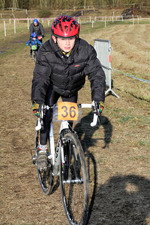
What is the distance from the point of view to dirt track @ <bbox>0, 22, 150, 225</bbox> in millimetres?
4086

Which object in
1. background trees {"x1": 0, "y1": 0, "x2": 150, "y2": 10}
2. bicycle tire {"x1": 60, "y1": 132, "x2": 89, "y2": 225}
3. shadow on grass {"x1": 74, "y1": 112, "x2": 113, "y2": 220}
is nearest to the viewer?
bicycle tire {"x1": 60, "y1": 132, "x2": 89, "y2": 225}

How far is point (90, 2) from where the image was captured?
255 ft

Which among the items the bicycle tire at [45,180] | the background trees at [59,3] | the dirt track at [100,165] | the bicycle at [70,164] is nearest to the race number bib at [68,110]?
the bicycle at [70,164]

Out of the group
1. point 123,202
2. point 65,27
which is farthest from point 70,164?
point 65,27

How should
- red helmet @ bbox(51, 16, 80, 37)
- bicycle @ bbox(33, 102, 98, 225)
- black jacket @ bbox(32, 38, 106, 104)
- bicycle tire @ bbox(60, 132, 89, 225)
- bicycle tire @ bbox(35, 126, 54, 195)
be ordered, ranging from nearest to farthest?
bicycle tire @ bbox(60, 132, 89, 225), bicycle @ bbox(33, 102, 98, 225), red helmet @ bbox(51, 16, 80, 37), black jacket @ bbox(32, 38, 106, 104), bicycle tire @ bbox(35, 126, 54, 195)

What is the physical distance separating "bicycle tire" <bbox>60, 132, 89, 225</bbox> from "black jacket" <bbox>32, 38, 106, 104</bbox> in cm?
68

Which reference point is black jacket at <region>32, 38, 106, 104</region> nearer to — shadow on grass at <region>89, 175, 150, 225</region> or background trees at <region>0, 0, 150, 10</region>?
shadow on grass at <region>89, 175, 150, 225</region>

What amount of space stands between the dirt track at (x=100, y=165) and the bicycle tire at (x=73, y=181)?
0.87 ft

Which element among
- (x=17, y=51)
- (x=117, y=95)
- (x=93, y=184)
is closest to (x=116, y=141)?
(x=93, y=184)

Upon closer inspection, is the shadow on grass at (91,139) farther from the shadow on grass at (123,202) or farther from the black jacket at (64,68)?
the black jacket at (64,68)

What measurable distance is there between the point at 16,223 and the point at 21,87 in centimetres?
866

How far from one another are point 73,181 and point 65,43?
1.55m

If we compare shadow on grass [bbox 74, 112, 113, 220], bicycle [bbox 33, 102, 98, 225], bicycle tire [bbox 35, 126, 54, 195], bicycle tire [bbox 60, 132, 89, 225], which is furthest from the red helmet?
shadow on grass [bbox 74, 112, 113, 220]

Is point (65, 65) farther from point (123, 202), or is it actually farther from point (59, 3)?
point (59, 3)
